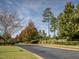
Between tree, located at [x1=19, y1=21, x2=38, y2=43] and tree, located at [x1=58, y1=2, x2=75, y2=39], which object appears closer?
tree, located at [x1=58, y1=2, x2=75, y2=39]

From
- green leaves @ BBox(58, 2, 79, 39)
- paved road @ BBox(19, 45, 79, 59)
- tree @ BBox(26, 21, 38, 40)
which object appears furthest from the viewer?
tree @ BBox(26, 21, 38, 40)

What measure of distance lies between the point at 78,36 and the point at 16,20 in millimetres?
20812

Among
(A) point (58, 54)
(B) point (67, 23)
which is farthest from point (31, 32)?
(A) point (58, 54)

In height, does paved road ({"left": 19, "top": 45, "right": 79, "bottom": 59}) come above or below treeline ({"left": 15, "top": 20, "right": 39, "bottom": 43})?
below

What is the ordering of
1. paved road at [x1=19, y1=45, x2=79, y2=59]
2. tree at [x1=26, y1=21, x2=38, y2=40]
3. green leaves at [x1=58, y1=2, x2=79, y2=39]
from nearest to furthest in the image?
1. paved road at [x1=19, y1=45, x2=79, y2=59]
2. green leaves at [x1=58, y1=2, x2=79, y2=39]
3. tree at [x1=26, y1=21, x2=38, y2=40]

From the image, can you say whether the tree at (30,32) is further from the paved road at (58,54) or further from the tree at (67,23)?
the paved road at (58,54)

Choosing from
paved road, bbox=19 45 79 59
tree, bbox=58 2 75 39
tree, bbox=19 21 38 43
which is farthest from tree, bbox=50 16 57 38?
paved road, bbox=19 45 79 59

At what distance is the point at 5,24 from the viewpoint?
5772 cm

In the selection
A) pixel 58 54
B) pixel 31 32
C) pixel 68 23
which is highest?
pixel 68 23

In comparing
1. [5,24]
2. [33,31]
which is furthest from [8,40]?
[33,31]

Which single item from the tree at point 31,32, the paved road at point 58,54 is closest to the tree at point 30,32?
the tree at point 31,32

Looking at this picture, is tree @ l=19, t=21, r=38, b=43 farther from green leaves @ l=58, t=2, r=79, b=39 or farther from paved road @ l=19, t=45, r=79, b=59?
paved road @ l=19, t=45, r=79, b=59

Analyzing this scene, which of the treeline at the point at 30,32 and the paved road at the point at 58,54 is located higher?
the treeline at the point at 30,32

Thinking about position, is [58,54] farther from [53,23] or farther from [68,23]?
[53,23]
